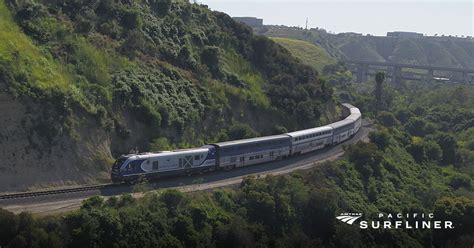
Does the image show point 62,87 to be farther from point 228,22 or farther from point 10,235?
point 228,22

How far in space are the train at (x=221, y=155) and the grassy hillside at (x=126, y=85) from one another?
14.4ft

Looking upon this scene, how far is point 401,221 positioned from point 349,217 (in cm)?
679

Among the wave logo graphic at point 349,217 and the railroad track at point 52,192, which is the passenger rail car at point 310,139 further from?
the railroad track at point 52,192

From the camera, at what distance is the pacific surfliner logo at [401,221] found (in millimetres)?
46969

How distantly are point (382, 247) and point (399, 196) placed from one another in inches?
596

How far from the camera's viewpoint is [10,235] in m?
31.4

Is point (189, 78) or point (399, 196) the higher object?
point (189, 78)

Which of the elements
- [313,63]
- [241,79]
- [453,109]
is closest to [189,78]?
[241,79]

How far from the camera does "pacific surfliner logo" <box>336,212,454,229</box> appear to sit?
47.0 meters

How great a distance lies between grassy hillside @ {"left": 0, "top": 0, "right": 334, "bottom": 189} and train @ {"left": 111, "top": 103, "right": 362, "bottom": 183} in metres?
4.40

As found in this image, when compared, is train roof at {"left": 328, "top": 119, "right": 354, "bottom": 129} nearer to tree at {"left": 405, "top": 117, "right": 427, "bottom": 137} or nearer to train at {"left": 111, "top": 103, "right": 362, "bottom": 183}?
train at {"left": 111, "top": 103, "right": 362, "bottom": 183}

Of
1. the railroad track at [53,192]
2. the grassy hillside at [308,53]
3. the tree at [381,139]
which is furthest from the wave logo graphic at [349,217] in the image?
the grassy hillside at [308,53]

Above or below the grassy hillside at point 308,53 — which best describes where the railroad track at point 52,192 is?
below

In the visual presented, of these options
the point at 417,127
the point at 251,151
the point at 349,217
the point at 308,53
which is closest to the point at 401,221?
the point at 349,217
